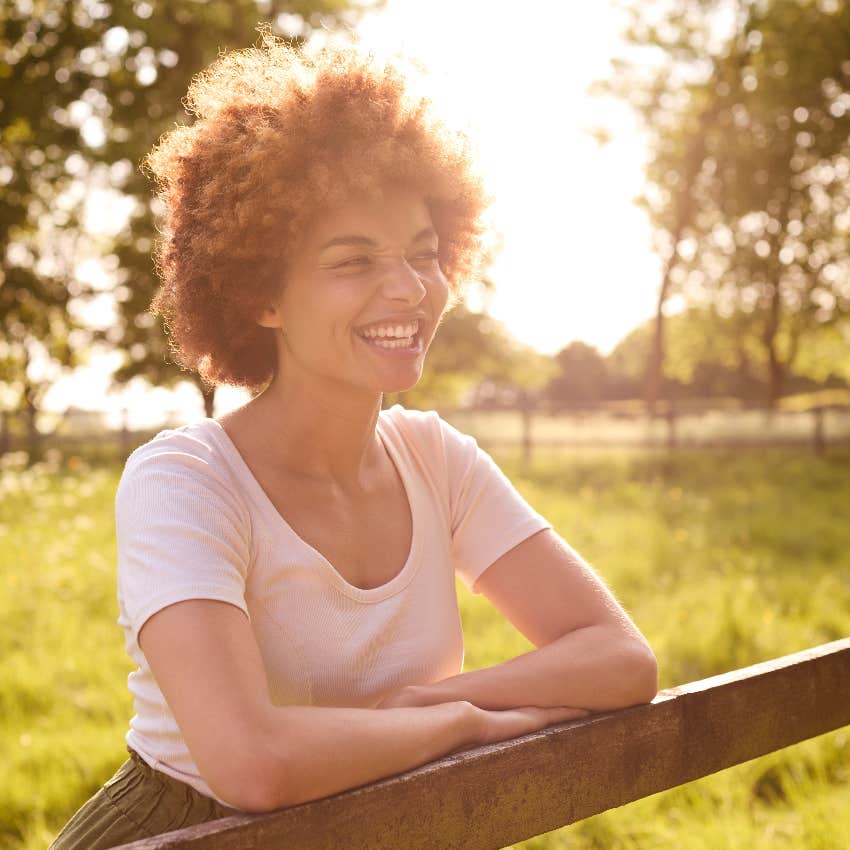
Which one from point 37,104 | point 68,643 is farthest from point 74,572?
point 37,104

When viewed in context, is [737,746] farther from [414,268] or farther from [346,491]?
[414,268]

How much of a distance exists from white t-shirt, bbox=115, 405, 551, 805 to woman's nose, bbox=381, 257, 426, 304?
391mm

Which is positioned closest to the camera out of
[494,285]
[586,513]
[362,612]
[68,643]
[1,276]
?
[362,612]

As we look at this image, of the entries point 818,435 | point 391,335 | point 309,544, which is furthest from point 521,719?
point 818,435

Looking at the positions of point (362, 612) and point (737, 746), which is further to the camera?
point (362, 612)

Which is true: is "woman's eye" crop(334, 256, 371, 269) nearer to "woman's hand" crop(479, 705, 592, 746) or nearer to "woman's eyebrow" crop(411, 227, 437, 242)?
"woman's eyebrow" crop(411, 227, 437, 242)

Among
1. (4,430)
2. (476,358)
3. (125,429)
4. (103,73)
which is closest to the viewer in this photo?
(103,73)

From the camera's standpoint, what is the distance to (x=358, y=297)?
185 cm

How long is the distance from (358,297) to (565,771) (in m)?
0.92

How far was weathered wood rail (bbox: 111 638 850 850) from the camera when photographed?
119 centimetres

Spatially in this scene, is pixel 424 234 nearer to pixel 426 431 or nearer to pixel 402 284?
pixel 402 284

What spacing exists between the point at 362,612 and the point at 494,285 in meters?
20.2

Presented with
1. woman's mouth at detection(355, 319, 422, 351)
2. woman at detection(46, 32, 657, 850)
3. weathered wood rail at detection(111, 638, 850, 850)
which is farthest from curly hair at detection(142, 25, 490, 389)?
weathered wood rail at detection(111, 638, 850, 850)

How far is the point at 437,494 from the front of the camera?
2.11 meters
